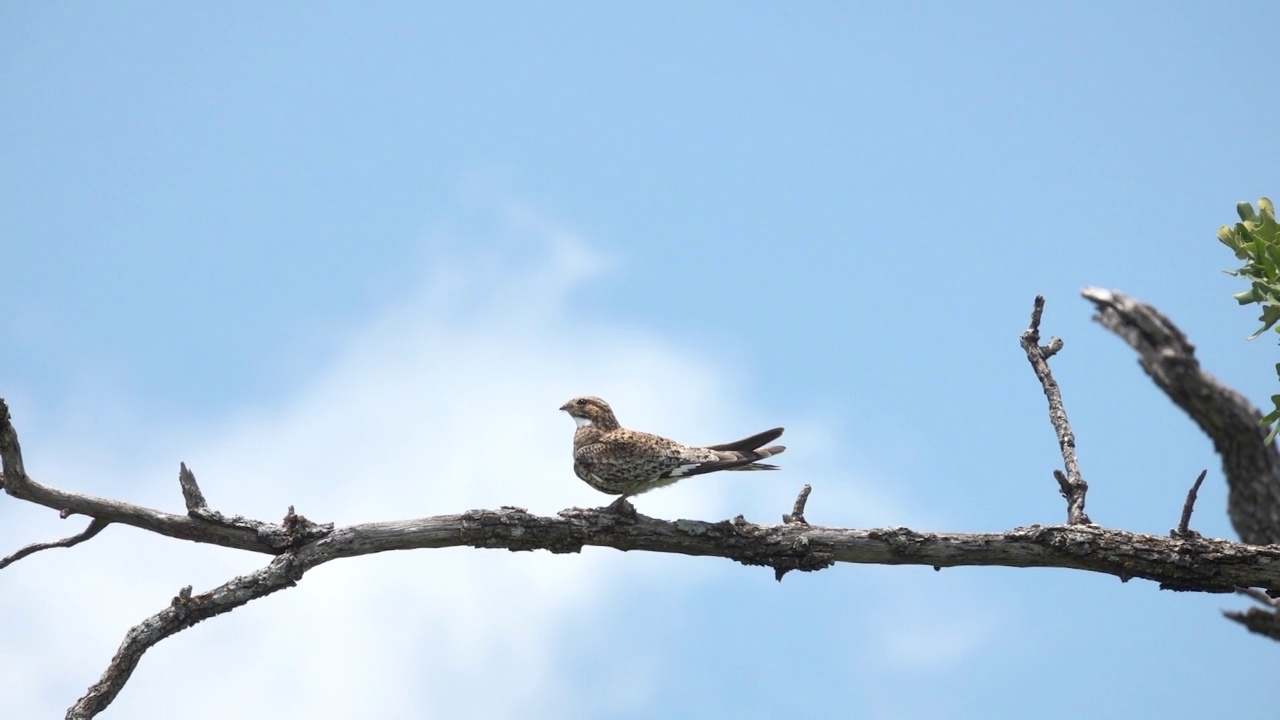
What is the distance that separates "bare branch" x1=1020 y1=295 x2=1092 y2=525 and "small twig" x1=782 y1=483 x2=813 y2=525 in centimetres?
153

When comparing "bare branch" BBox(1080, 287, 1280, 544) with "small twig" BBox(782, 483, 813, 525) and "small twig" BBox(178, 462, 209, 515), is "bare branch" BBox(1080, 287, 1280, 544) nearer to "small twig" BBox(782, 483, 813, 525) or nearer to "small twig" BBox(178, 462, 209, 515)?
"small twig" BBox(782, 483, 813, 525)

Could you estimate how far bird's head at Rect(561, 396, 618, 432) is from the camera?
29.8 feet

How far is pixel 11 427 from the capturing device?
6484mm

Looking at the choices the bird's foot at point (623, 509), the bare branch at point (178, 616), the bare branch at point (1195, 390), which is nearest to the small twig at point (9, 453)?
the bare branch at point (178, 616)

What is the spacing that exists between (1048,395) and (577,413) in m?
3.50

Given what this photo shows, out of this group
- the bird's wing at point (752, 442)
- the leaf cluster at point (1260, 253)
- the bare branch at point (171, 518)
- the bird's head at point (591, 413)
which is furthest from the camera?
the bird's head at point (591, 413)

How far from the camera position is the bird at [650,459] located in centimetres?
801

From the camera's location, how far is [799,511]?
6938 mm

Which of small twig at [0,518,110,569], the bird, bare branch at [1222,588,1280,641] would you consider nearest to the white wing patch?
the bird

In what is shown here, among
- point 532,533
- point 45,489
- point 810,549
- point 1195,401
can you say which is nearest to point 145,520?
point 45,489

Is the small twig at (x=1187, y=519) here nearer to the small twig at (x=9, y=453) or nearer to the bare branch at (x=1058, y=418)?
the bare branch at (x=1058, y=418)

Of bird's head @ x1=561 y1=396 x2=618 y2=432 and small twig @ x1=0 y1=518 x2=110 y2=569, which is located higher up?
bird's head @ x1=561 y1=396 x2=618 y2=432

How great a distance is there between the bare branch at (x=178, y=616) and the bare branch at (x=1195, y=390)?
15.1ft

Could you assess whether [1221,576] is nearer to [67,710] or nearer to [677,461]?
[677,461]
